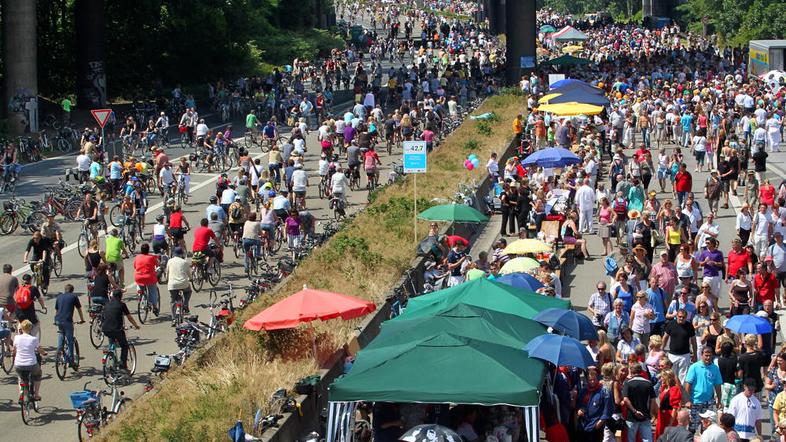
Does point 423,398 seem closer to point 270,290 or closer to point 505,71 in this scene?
point 270,290

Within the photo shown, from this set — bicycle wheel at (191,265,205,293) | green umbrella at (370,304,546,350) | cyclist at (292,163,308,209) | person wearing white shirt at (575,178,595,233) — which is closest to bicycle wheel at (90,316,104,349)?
bicycle wheel at (191,265,205,293)

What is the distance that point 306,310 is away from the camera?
1808 cm

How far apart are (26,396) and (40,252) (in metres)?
7.33

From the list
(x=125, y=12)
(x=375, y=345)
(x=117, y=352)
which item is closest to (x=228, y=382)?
(x=375, y=345)

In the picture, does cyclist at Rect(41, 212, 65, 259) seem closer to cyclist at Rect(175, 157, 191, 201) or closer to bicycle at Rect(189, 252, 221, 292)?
bicycle at Rect(189, 252, 221, 292)

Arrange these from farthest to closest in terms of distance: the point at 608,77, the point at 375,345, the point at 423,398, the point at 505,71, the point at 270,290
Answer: the point at 505,71 → the point at 608,77 → the point at 270,290 → the point at 375,345 → the point at 423,398

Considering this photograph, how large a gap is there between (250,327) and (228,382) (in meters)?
1.02

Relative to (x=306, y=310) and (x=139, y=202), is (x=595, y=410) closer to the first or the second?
(x=306, y=310)

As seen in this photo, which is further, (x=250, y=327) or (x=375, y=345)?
(x=250, y=327)

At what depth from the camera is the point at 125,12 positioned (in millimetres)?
58719

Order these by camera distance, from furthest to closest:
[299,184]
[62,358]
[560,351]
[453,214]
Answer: [299,184] < [453,214] < [62,358] < [560,351]

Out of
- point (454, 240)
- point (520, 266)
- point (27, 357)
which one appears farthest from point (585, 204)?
point (27, 357)

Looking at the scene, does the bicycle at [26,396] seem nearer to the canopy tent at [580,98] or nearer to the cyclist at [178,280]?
the cyclist at [178,280]

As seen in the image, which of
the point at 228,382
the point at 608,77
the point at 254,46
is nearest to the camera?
the point at 228,382
